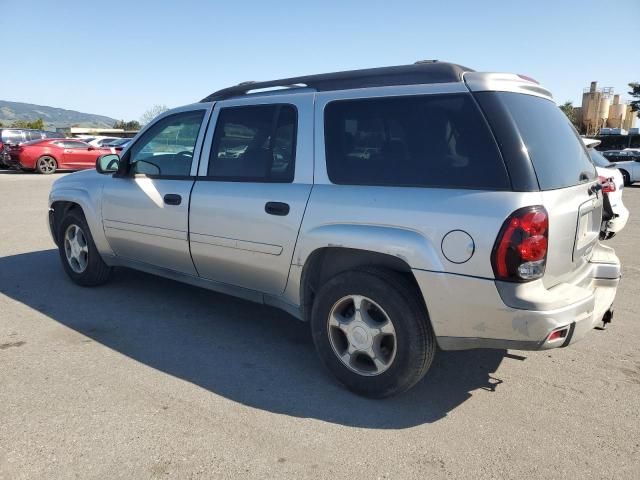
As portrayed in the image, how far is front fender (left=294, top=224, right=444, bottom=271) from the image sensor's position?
2828mm

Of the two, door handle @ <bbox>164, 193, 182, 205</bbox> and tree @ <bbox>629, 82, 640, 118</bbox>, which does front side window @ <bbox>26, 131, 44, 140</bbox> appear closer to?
door handle @ <bbox>164, 193, 182, 205</bbox>

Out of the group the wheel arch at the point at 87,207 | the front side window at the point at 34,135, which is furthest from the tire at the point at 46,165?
the wheel arch at the point at 87,207

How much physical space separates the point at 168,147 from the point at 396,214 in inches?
95.5

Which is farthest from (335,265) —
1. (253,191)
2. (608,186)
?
(608,186)

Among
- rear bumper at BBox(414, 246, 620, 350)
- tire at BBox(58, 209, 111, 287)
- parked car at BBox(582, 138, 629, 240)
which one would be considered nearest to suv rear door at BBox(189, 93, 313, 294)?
rear bumper at BBox(414, 246, 620, 350)

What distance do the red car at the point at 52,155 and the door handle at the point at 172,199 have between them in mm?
18073

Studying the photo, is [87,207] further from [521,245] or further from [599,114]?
[599,114]

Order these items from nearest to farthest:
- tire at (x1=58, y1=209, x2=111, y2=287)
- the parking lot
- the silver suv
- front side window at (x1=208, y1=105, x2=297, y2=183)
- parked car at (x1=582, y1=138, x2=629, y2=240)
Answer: the parking lot < the silver suv < front side window at (x1=208, y1=105, x2=297, y2=183) < tire at (x1=58, y1=209, x2=111, y2=287) < parked car at (x1=582, y1=138, x2=629, y2=240)

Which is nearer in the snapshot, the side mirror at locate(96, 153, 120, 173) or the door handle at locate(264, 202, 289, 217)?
the door handle at locate(264, 202, 289, 217)

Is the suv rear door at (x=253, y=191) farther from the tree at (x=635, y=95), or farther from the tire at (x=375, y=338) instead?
the tree at (x=635, y=95)

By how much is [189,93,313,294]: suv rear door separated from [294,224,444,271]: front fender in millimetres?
152

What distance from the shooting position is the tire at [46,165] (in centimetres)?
1962

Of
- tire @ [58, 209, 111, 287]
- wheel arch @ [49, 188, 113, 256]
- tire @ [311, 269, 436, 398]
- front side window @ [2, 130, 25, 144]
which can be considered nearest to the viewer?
tire @ [311, 269, 436, 398]

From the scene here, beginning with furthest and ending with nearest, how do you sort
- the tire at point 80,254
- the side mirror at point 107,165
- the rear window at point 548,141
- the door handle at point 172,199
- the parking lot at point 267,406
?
1. the tire at point 80,254
2. the side mirror at point 107,165
3. the door handle at point 172,199
4. the rear window at point 548,141
5. the parking lot at point 267,406
